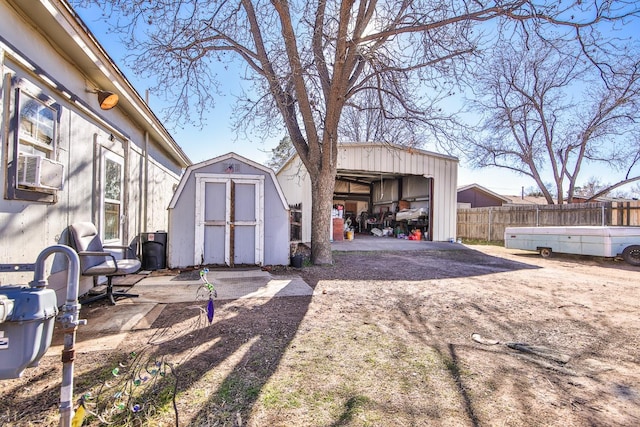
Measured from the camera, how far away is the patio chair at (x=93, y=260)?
365 centimetres

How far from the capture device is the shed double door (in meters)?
6.33

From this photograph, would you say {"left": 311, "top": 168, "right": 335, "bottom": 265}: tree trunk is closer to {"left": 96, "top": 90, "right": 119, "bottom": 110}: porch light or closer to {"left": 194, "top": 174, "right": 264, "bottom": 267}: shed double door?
{"left": 194, "top": 174, "right": 264, "bottom": 267}: shed double door

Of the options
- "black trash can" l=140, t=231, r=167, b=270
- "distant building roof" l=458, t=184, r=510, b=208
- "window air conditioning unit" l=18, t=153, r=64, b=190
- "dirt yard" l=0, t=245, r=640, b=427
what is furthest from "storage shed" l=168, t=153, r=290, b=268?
"distant building roof" l=458, t=184, r=510, b=208

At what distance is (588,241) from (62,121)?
11.5 metres

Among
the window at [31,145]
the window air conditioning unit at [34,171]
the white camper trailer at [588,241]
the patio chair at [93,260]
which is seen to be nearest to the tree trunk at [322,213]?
the patio chair at [93,260]

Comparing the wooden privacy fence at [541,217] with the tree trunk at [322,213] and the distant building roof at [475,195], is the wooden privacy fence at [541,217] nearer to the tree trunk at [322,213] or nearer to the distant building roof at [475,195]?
the distant building roof at [475,195]

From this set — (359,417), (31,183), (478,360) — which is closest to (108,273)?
(31,183)

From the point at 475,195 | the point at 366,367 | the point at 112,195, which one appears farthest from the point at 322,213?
the point at 475,195

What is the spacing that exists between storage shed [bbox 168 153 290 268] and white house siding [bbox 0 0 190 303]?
989mm

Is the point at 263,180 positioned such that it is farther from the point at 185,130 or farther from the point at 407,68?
the point at 407,68

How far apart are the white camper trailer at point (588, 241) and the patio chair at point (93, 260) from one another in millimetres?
10669

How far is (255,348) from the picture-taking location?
2.75 meters

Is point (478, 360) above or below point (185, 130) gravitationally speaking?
below

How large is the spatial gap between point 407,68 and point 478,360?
567 centimetres
